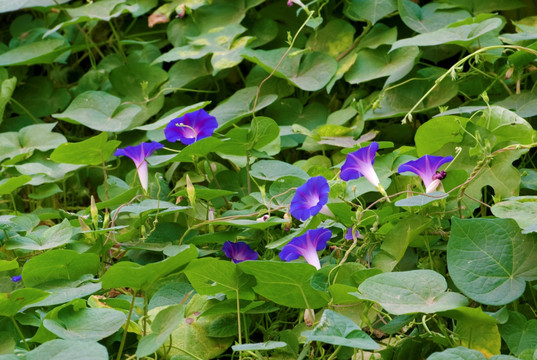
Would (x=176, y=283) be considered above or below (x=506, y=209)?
below

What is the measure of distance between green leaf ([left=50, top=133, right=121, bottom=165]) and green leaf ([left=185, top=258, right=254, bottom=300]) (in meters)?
0.58

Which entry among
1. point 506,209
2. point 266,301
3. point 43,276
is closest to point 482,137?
point 506,209

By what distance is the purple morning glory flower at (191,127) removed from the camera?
167 cm

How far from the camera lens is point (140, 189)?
5.78ft

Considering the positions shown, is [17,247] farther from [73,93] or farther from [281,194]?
[73,93]

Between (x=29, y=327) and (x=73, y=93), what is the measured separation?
1354mm

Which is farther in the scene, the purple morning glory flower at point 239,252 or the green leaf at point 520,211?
the purple morning glory flower at point 239,252

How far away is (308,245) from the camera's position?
1340 millimetres

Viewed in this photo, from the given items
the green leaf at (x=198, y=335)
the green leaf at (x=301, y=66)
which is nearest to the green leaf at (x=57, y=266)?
the green leaf at (x=198, y=335)

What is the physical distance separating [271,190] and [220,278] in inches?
13.9

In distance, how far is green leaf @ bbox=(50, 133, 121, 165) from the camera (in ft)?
5.57

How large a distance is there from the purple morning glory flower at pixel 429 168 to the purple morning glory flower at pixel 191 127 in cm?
51

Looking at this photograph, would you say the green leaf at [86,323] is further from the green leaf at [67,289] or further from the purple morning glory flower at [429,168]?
the purple morning glory flower at [429,168]

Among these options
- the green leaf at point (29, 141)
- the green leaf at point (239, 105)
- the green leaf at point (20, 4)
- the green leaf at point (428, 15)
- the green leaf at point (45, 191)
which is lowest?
the green leaf at point (45, 191)
